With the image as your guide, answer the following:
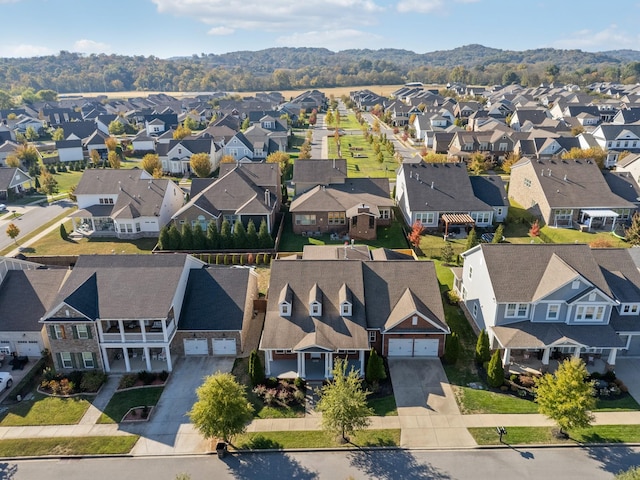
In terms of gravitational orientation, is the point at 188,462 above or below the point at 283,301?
below

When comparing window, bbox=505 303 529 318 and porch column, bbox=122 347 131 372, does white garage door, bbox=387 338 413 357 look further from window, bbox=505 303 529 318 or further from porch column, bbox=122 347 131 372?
porch column, bbox=122 347 131 372

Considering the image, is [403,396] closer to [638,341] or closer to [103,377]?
[638,341]

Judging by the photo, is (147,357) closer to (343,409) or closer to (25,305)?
(25,305)

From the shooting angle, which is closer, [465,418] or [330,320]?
[465,418]

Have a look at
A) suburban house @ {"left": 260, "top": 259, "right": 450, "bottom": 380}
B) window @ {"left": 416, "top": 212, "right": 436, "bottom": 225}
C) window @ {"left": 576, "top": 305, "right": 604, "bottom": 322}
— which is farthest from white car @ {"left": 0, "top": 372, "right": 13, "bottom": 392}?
window @ {"left": 416, "top": 212, "right": 436, "bottom": 225}

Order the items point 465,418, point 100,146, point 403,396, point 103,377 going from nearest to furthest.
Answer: point 465,418
point 403,396
point 103,377
point 100,146

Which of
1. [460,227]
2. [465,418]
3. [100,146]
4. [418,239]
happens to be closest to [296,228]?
[418,239]

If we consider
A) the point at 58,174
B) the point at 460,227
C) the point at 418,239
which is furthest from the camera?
the point at 58,174

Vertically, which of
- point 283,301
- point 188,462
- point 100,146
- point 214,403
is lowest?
point 188,462
